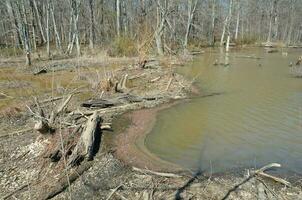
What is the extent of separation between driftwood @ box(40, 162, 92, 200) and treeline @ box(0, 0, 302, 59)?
1180 centimetres

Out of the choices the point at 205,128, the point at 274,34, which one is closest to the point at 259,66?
the point at 205,128

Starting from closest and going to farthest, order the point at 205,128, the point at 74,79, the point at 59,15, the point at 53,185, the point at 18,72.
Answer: the point at 53,185, the point at 205,128, the point at 74,79, the point at 18,72, the point at 59,15

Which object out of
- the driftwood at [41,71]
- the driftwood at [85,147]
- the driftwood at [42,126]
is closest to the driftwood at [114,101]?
the driftwood at [85,147]

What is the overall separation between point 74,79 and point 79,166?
1002cm

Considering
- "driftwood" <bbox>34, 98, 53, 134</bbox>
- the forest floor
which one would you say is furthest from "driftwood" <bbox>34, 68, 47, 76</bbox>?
"driftwood" <bbox>34, 98, 53, 134</bbox>

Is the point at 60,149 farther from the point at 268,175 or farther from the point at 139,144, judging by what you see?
the point at 268,175

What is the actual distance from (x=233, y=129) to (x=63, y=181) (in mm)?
5298

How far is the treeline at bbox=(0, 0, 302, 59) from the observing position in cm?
2592

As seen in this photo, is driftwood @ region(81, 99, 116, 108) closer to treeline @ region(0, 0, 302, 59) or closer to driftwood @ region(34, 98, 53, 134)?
driftwood @ region(34, 98, 53, 134)

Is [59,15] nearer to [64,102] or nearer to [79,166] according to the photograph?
[64,102]

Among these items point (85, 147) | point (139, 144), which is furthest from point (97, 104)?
point (85, 147)

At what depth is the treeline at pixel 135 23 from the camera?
25922 millimetres

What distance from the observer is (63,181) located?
633cm

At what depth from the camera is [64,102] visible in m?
9.19
